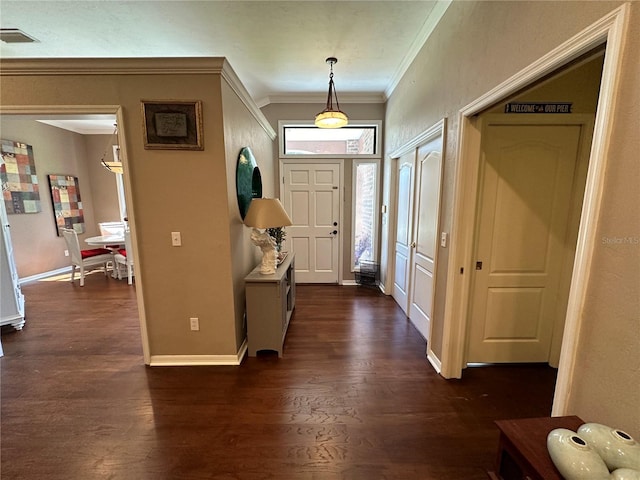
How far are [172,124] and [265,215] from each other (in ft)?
3.22

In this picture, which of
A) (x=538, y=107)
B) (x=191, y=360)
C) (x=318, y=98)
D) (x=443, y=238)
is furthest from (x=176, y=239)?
(x=318, y=98)

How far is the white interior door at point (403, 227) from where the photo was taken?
3238 millimetres

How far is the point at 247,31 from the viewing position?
8.54ft

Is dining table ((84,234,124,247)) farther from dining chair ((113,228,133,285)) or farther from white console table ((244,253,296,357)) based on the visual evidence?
white console table ((244,253,296,357))

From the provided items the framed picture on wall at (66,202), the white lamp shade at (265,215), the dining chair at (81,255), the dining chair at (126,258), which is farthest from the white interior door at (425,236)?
the framed picture on wall at (66,202)

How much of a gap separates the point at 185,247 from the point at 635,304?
2.55 meters

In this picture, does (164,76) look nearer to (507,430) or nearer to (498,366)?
(507,430)

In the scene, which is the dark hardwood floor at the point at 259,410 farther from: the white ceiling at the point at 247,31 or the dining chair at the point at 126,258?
the white ceiling at the point at 247,31

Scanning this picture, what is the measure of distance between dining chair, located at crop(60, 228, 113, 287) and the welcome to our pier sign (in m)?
6.01

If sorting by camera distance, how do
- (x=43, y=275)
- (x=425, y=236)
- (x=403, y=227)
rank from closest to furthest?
1. (x=425, y=236)
2. (x=403, y=227)
3. (x=43, y=275)

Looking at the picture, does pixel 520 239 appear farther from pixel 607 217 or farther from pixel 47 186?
pixel 47 186

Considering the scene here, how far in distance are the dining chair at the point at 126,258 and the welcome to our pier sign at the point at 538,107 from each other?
521cm

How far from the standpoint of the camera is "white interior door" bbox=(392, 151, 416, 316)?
3.24 m

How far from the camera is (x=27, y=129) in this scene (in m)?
4.75
